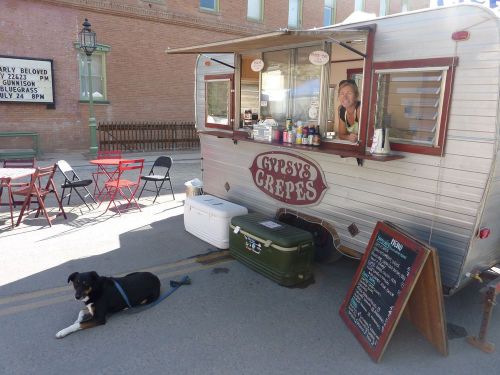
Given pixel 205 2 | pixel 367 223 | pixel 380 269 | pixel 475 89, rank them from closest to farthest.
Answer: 1. pixel 475 89
2. pixel 380 269
3. pixel 367 223
4. pixel 205 2

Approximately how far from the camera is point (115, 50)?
1500 centimetres

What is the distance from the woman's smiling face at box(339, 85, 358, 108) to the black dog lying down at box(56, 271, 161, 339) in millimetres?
2829

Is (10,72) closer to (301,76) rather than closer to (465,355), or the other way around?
(301,76)

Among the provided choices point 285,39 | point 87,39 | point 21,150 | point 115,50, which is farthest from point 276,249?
point 115,50

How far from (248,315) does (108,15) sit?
13.8 meters

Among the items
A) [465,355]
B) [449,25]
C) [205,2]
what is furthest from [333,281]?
[205,2]

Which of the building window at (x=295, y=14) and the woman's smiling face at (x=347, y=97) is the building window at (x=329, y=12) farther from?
the woman's smiling face at (x=347, y=97)

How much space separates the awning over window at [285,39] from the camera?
156 inches

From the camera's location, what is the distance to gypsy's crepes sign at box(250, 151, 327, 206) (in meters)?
4.77

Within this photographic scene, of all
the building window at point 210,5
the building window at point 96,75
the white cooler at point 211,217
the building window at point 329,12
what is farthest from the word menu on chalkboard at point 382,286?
the building window at point 329,12

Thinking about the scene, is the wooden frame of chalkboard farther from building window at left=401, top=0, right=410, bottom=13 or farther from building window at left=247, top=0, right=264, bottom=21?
building window at left=401, top=0, right=410, bottom=13

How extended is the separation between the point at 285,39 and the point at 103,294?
10.6 ft

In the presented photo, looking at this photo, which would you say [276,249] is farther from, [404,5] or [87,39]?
[404,5]

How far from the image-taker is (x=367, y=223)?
4258mm
